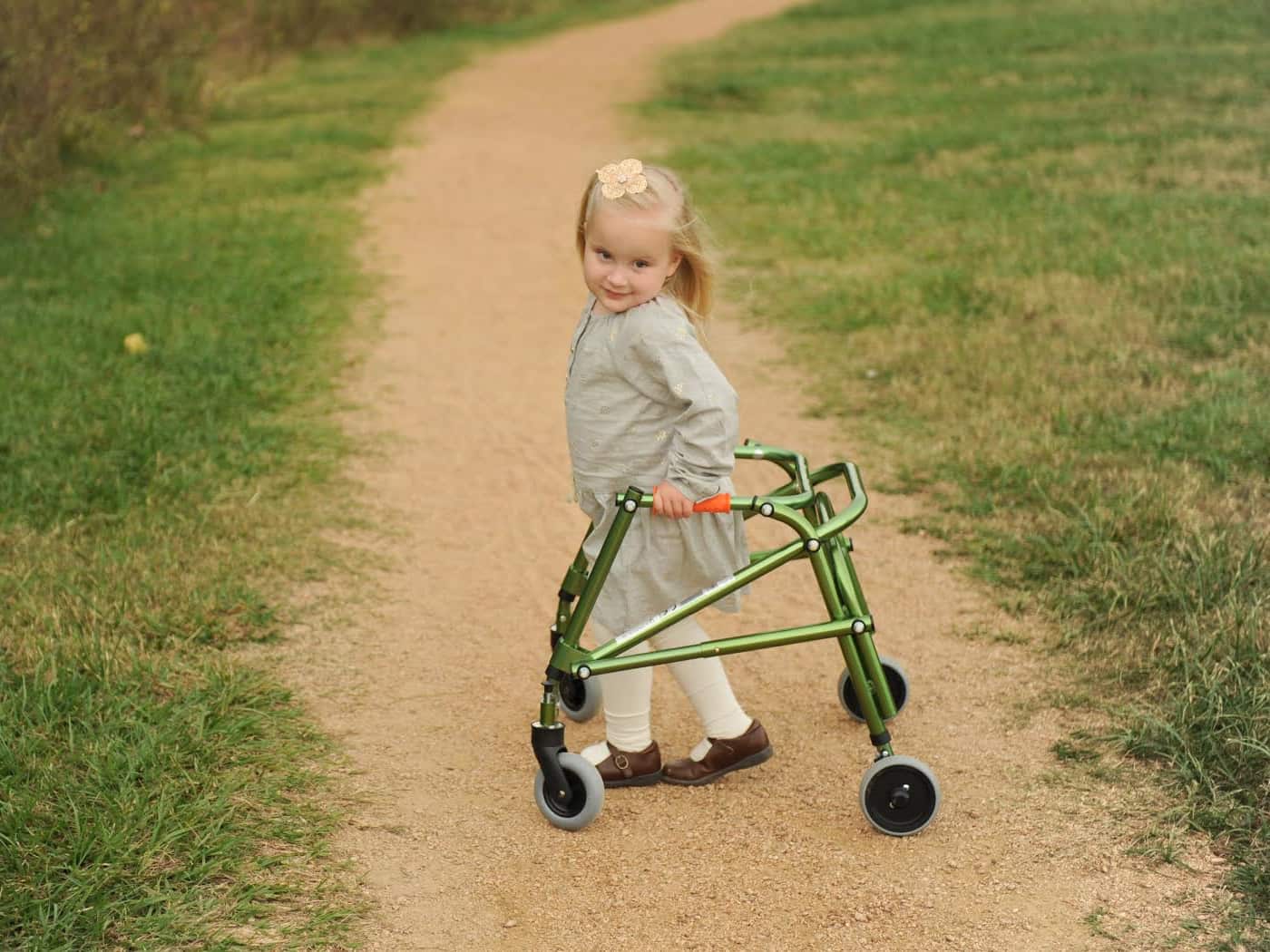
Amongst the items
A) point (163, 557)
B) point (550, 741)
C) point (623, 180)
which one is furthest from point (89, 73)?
point (550, 741)

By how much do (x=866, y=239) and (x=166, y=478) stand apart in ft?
14.7

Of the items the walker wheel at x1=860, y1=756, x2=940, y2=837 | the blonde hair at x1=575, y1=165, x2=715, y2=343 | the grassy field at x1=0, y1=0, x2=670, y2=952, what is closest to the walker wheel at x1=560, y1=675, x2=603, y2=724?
the grassy field at x1=0, y1=0, x2=670, y2=952

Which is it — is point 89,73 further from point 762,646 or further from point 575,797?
point 762,646

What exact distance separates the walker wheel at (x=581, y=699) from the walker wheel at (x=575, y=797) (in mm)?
493

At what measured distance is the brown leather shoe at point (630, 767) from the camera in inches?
133

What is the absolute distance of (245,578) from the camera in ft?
14.2

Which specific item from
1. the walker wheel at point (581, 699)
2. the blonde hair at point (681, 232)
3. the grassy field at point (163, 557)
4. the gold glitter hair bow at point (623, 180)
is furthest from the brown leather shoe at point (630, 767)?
the gold glitter hair bow at point (623, 180)

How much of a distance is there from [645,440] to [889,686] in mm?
946

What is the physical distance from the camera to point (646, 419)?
3.16 meters

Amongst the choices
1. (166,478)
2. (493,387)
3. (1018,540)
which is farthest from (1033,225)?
(166,478)

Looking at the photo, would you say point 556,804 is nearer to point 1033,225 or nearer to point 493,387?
point 493,387

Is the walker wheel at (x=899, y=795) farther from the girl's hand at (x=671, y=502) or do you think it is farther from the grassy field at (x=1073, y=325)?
the girl's hand at (x=671, y=502)

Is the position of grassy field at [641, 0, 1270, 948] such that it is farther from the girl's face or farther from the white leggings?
the girl's face

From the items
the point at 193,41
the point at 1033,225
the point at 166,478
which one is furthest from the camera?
the point at 193,41
